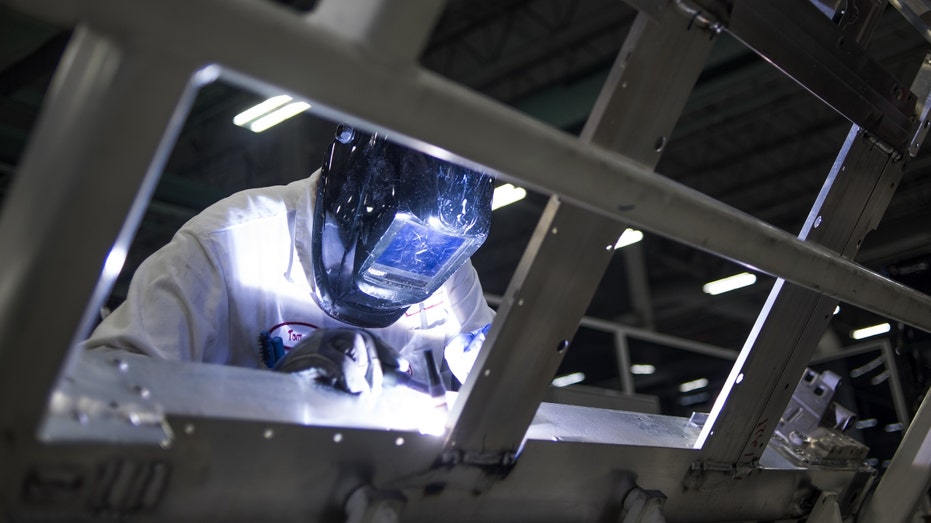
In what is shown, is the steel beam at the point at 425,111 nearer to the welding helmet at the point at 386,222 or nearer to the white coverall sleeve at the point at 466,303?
the welding helmet at the point at 386,222

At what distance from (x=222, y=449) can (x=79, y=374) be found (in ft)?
0.68

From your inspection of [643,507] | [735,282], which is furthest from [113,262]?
[735,282]

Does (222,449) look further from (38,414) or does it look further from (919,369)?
(919,369)

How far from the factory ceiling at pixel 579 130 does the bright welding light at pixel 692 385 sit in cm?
27

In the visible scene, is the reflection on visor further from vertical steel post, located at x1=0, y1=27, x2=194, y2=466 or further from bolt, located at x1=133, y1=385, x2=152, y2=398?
vertical steel post, located at x1=0, y1=27, x2=194, y2=466

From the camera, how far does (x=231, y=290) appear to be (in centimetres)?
225

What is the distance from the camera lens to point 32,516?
3.18 feet

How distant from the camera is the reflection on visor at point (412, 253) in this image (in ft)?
7.13

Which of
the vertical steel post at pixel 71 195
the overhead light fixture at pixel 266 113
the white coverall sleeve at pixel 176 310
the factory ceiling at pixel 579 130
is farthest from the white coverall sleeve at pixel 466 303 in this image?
the overhead light fixture at pixel 266 113

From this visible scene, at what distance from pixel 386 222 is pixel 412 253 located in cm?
12

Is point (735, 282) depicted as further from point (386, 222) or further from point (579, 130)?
point (386, 222)

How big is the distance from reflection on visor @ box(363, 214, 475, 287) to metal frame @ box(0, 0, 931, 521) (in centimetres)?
61

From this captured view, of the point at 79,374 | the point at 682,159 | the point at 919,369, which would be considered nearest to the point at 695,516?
the point at 79,374

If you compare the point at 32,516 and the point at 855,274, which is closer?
the point at 32,516
